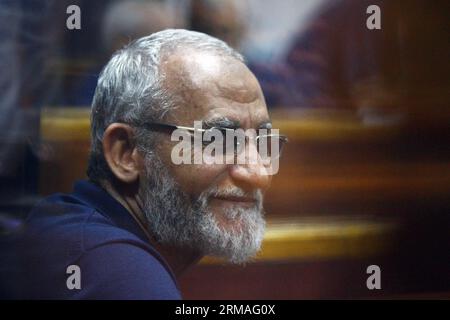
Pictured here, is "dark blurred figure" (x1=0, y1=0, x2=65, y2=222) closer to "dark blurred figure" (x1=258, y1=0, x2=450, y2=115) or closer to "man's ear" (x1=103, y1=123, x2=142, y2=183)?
"man's ear" (x1=103, y1=123, x2=142, y2=183)

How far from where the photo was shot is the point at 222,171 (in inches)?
97.9

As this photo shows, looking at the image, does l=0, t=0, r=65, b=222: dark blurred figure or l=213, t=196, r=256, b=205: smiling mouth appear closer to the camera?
l=213, t=196, r=256, b=205: smiling mouth

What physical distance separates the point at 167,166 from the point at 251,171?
292 mm

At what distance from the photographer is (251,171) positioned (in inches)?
99.9

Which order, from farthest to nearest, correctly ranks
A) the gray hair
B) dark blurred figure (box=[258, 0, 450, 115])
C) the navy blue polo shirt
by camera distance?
dark blurred figure (box=[258, 0, 450, 115]), the gray hair, the navy blue polo shirt

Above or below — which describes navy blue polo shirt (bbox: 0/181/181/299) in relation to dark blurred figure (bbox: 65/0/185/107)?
below

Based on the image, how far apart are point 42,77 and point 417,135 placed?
149 centimetres

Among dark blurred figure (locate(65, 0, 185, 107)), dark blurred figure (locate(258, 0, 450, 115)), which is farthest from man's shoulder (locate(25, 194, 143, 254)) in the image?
dark blurred figure (locate(258, 0, 450, 115))

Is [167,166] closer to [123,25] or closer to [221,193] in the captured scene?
[221,193]

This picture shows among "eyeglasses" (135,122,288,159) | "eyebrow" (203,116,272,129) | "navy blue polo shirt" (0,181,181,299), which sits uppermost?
"eyebrow" (203,116,272,129)

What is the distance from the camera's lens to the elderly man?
244 cm

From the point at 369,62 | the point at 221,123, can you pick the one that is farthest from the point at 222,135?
the point at 369,62
